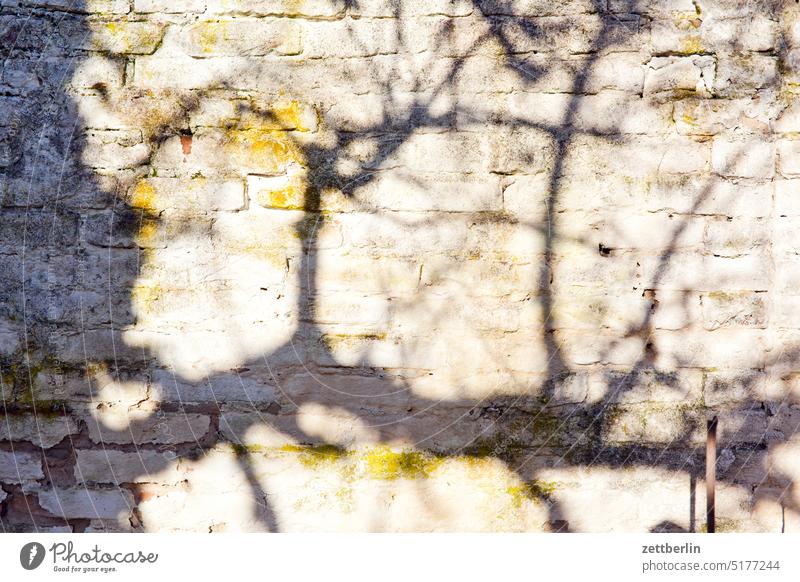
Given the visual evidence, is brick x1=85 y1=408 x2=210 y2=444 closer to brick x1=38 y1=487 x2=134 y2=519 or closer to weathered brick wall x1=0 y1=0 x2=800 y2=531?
weathered brick wall x1=0 y1=0 x2=800 y2=531

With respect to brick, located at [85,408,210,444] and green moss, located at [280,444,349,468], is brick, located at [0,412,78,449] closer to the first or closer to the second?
brick, located at [85,408,210,444]

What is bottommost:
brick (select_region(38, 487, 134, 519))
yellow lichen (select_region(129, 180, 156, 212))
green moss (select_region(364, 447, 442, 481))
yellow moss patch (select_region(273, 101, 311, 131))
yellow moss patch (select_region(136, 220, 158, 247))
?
brick (select_region(38, 487, 134, 519))

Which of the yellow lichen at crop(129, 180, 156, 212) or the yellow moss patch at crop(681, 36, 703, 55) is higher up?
the yellow moss patch at crop(681, 36, 703, 55)

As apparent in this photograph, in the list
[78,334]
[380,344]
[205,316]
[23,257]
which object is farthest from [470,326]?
[23,257]

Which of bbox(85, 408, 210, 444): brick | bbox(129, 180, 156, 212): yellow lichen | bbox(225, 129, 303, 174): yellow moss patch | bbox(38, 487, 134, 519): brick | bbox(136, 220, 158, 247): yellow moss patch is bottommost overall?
bbox(38, 487, 134, 519): brick

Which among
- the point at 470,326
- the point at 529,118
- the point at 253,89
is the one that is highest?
the point at 253,89

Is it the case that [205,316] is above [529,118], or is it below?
below

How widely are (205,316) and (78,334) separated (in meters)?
0.42

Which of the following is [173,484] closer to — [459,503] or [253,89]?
[459,503]

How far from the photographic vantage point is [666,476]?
2.14m

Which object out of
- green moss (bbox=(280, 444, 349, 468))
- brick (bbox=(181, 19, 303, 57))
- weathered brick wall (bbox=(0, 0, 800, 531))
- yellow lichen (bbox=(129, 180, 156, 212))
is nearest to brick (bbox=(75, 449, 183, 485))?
weathered brick wall (bbox=(0, 0, 800, 531))

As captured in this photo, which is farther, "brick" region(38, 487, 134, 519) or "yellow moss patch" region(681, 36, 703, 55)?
"brick" region(38, 487, 134, 519)

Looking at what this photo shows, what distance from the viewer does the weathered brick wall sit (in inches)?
82.0

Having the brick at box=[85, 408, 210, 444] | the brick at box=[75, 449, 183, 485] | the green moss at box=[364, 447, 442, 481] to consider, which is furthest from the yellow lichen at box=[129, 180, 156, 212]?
the green moss at box=[364, 447, 442, 481]
